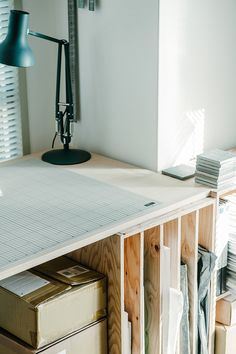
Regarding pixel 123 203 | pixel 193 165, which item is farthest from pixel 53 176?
pixel 193 165

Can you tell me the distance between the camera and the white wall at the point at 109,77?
243 centimetres

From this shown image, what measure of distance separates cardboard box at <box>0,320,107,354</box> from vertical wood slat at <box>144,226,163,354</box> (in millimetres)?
193

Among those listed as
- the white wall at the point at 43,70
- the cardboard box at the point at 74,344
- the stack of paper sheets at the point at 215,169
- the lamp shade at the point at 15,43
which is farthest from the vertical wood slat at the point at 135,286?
the white wall at the point at 43,70

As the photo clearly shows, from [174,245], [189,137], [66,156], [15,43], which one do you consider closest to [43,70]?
[66,156]

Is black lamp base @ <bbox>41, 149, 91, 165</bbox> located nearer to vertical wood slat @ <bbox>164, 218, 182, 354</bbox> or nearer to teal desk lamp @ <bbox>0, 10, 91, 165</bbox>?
teal desk lamp @ <bbox>0, 10, 91, 165</bbox>

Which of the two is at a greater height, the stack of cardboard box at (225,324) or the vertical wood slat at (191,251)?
the vertical wood slat at (191,251)

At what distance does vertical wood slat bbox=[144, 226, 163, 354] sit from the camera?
7.41ft

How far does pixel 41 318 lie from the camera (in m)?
2.01

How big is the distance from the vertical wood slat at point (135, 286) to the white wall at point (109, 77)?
0.41 m

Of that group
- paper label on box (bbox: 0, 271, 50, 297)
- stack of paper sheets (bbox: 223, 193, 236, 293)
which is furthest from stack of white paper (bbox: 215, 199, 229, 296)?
paper label on box (bbox: 0, 271, 50, 297)

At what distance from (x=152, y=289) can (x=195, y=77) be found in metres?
0.76

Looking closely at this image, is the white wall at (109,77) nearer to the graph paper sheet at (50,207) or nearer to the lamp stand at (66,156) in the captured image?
the lamp stand at (66,156)

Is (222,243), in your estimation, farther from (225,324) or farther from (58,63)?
(58,63)

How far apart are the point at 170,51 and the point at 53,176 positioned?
0.57 meters
